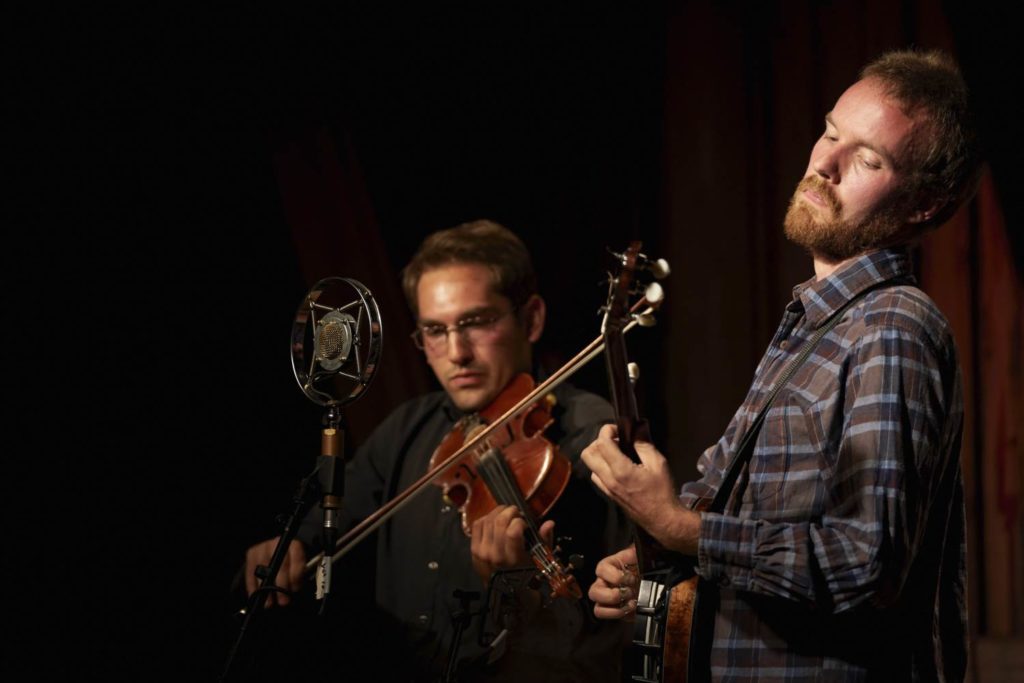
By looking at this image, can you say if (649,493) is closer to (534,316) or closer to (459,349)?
(459,349)

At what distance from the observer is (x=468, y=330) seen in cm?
275

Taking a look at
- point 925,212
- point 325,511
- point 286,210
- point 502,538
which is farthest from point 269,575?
point 286,210

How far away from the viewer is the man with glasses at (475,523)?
2307 millimetres

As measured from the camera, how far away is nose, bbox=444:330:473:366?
2.71 meters

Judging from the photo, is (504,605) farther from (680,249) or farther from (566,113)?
(566,113)

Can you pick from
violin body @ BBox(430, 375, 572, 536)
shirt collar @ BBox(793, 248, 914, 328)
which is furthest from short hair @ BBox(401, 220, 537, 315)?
shirt collar @ BBox(793, 248, 914, 328)

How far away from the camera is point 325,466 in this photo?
1.97m

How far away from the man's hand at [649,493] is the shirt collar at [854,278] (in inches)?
15.1

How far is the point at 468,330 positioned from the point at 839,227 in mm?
1176

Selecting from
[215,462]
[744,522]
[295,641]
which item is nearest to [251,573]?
[295,641]

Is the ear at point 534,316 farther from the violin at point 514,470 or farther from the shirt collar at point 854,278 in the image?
the shirt collar at point 854,278

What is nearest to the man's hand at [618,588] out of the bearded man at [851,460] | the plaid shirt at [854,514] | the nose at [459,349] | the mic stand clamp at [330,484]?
the bearded man at [851,460]

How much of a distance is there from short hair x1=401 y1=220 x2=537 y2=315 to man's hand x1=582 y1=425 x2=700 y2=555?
1.16 metres

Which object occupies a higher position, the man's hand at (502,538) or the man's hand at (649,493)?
the man's hand at (649,493)
